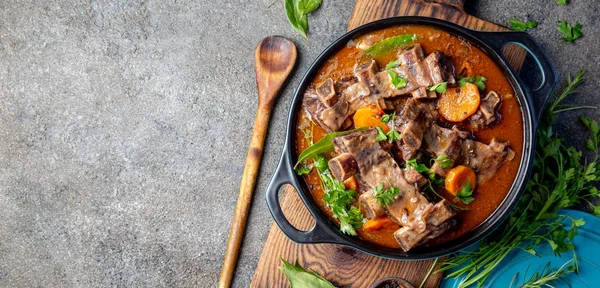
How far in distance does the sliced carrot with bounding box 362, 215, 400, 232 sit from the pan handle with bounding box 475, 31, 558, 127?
92cm

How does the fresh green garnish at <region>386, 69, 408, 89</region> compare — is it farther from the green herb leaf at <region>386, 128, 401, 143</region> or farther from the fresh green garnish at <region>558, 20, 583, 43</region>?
the fresh green garnish at <region>558, 20, 583, 43</region>

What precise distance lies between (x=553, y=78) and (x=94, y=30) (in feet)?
9.16

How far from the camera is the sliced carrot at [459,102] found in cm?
273

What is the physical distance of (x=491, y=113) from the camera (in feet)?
8.98

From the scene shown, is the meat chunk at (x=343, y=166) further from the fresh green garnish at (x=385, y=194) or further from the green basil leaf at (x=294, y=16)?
the green basil leaf at (x=294, y=16)

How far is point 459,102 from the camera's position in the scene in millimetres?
2762

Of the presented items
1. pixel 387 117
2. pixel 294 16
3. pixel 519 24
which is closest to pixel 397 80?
pixel 387 117

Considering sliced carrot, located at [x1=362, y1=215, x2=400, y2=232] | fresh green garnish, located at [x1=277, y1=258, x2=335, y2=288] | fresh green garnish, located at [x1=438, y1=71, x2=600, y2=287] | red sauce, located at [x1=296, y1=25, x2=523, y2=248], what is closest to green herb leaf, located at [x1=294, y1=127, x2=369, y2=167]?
red sauce, located at [x1=296, y1=25, x2=523, y2=248]

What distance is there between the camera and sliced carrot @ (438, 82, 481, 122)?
2.73m

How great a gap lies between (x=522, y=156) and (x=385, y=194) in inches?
29.8

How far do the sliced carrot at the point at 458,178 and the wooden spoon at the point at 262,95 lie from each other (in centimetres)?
118

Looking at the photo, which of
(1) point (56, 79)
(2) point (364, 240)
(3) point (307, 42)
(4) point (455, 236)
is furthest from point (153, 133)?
(4) point (455, 236)

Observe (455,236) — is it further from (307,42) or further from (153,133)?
(153,133)

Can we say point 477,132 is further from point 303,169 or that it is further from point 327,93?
point 303,169
